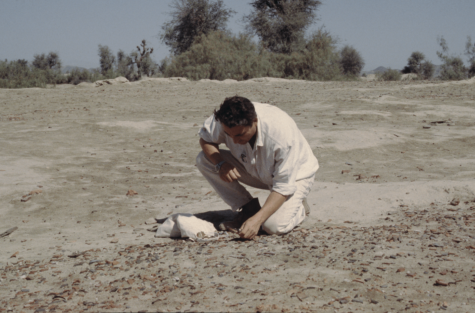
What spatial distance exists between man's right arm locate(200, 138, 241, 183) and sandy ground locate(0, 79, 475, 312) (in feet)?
1.54

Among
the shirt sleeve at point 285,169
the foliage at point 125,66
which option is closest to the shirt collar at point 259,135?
the shirt sleeve at point 285,169

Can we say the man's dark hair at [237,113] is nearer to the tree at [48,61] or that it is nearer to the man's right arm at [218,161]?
the man's right arm at [218,161]

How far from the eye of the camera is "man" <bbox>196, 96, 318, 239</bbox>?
3.01m

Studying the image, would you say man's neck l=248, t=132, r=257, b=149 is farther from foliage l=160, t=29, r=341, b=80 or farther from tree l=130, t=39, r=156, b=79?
tree l=130, t=39, r=156, b=79

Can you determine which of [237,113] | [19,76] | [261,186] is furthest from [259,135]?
[19,76]

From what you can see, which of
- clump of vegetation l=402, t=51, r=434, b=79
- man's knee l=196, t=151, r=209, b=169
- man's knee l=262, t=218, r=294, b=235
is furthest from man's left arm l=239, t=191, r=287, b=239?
clump of vegetation l=402, t=51, r=434, b=79

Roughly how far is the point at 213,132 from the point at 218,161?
0.79ft

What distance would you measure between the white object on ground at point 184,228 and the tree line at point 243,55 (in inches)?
606

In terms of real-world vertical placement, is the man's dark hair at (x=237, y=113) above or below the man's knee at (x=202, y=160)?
above

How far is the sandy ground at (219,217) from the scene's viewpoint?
2.42 meters

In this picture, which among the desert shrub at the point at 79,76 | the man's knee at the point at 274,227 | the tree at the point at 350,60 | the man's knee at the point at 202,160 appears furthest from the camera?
the tree at the point at 350,60

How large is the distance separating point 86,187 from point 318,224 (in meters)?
2.80

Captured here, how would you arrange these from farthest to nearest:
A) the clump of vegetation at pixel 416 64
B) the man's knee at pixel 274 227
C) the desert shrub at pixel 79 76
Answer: the clump of vegetation at pixel 416 64
the desert shrub at pixel 79 76
the man's knee at pixel 274 227

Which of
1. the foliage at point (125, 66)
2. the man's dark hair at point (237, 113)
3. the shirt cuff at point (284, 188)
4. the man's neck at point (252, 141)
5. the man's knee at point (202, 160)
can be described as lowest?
the shirt cuff at point (284, 188)
